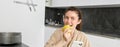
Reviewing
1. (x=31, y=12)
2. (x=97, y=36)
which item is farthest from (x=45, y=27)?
(x=97, y=36)

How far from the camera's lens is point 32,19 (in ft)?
8.63

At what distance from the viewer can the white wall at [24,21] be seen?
2291mm

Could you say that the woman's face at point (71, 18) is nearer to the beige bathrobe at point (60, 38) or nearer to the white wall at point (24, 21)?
the beige bathrobe at point (60, 38)

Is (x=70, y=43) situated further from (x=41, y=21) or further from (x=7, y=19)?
(x=41, y=21)

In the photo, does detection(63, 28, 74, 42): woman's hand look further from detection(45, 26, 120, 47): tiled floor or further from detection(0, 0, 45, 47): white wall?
detection(0, 0, 45, 47): white wall

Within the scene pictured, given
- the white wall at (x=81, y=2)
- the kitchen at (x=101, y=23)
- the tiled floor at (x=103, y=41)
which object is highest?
the white wall at (x=81, y=2)

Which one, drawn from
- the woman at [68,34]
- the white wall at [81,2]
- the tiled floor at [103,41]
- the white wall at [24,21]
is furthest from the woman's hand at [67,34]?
the white wall at [24,21]

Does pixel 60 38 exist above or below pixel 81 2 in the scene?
below

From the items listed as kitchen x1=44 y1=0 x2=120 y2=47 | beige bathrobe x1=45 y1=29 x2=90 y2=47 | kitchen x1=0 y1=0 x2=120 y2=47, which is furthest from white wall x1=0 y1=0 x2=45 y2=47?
beige bathrobe x1=45 y1=29 x2=90 y2=47

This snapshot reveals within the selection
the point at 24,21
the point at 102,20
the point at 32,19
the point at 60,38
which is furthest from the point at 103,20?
the point at 60,38

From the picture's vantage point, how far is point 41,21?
2801 mm

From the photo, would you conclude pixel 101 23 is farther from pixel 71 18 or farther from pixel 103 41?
pixel 71 18

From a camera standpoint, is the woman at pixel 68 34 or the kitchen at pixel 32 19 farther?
the kitchen at pixel 32 19

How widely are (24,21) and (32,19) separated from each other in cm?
16
